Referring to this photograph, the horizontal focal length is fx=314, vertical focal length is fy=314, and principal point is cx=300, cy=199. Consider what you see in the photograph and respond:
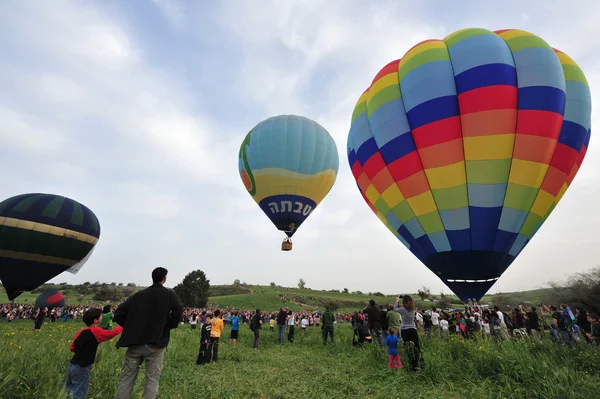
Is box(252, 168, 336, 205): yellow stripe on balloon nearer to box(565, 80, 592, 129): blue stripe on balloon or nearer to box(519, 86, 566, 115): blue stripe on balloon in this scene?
box(519, 86, 566, 115): blue stripe on balloon

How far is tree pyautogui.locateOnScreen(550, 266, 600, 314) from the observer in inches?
1056

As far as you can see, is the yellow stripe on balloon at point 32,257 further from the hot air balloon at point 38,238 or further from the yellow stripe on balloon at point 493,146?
the yellow stripe on balloon at point 493,146

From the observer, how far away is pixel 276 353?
33.7 ft

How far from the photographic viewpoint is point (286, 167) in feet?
58.7

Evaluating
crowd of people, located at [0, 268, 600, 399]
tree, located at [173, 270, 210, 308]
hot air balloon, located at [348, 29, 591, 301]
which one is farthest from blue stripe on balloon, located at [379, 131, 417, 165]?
tree, located at [173, 270, 210, 308]

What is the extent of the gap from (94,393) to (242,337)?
10.6 m

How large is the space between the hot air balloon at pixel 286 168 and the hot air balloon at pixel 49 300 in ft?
69.4

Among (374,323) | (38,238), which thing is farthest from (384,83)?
(38,238)

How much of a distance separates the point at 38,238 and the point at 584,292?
4345cm

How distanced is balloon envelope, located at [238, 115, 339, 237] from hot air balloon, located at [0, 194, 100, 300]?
11.7 meters

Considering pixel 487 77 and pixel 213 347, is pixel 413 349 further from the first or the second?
pixel 487 77

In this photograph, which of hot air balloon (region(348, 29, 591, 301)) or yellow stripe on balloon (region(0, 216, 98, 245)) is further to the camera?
yellow stripe on balloon (region(0, 216, 98, 245))

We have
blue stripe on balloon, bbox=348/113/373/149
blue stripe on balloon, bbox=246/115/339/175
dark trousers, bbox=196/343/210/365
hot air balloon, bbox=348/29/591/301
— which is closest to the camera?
dark trousers, bbox=196/343/210/365

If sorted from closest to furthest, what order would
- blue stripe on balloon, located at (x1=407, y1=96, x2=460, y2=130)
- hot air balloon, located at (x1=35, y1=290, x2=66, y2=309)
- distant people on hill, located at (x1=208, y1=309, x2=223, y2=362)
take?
distant people on hill, located at (x1=208, y1=309, x2=223, y2=362) < blue stripe on balloon, located at (x1=407, y1=96, x2=460, y2=130) < hot air balloon, located at (x1=35, y1=290, x2=66, y2=309)
